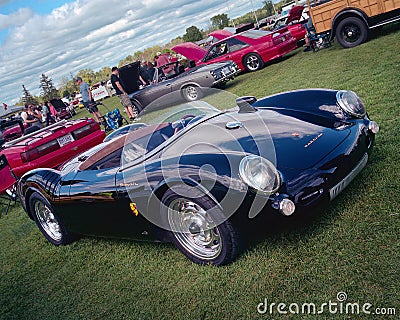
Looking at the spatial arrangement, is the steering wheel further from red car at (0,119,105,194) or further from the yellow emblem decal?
red car at (0,119,105,194)

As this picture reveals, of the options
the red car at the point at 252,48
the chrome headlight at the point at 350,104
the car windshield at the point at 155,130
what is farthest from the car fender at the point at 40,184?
the red car at the point at 252,48

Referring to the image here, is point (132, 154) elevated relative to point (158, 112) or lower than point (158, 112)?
lower

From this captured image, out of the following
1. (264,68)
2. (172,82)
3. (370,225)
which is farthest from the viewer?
(264,68)

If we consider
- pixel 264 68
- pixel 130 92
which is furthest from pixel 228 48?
pixel 130 92

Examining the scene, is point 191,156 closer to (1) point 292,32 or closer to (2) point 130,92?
(2) point 130,92

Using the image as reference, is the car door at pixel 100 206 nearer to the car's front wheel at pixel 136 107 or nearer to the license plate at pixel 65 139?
the license plate at pixel 65 139

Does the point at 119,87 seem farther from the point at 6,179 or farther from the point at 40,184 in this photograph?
the point at 40,184

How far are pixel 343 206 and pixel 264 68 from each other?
9.89 meters

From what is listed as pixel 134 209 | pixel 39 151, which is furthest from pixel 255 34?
pixel 134 209

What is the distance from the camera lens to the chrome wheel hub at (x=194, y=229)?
2881 mm

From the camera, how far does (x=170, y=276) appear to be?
3.12 m

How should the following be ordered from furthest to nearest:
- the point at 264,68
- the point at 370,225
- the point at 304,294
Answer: the point at 264,68 < the point at 370,225 < the point at 304,294

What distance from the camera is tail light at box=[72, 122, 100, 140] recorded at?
6.93m

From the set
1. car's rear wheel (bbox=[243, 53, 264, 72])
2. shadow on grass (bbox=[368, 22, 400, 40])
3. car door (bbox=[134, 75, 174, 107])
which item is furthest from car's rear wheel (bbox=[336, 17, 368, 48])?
car door (bbox=[134, 75, 174, 107])
